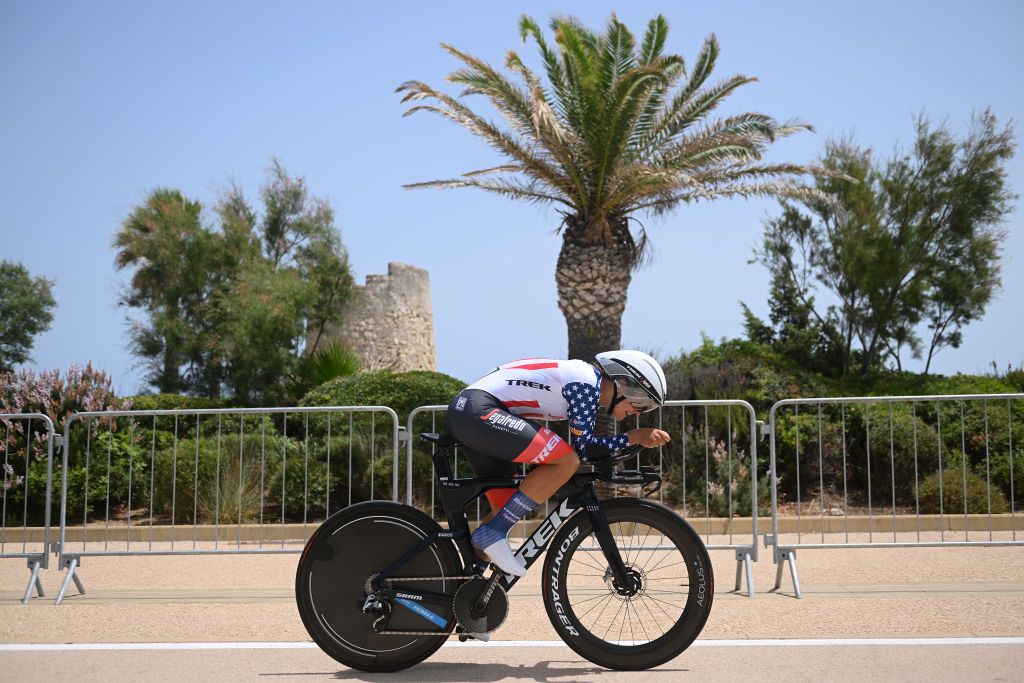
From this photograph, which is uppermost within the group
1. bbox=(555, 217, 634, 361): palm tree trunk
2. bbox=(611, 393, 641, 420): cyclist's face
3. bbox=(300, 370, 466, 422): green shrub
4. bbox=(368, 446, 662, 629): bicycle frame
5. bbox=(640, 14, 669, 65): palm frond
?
bbox=(640, 14, 669, 65): palm frond

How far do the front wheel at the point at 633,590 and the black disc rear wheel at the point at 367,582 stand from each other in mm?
537

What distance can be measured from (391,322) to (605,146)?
48.3 feet

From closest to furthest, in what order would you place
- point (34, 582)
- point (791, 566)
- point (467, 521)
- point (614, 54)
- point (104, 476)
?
point (467, 521) < point (791, 566) < point (34, 582) < point (104, 476) < point (614, 54)

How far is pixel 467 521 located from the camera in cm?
481

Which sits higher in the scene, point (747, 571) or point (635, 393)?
point (635, 393)

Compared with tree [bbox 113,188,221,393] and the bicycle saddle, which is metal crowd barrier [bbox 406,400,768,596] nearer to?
the bicycle saddle

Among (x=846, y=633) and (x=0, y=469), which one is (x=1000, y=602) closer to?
(x=846, y=633)

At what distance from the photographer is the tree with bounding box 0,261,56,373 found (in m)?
27.3

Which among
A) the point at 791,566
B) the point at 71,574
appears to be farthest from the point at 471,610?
the point at 71,574

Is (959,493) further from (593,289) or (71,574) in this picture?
(71,574)

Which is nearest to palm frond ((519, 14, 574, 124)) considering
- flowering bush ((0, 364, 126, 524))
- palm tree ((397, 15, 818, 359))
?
palm tree ((397, 15, 818, 359))

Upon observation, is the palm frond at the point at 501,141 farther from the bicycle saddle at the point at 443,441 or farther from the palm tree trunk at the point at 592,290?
the bicycle saddle at the point at 443,441

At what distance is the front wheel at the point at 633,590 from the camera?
470cm

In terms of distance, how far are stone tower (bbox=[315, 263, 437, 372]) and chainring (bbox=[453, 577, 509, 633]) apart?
22351 millimetres
